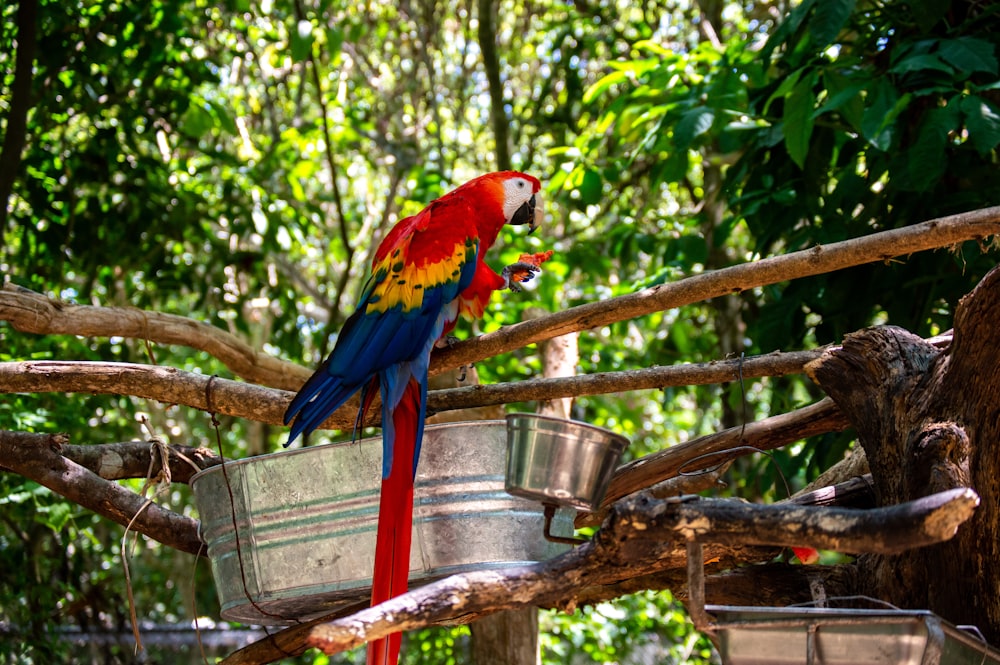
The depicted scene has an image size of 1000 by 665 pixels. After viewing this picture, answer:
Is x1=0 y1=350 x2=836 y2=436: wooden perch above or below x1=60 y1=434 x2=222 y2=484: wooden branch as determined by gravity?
above

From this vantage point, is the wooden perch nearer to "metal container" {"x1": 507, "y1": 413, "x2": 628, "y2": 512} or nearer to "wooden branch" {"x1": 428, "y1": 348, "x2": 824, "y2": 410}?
"wooden branch" {"x1": 428, "y1": 348, "x2": 824, "y2": 410}

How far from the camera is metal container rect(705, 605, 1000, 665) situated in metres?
1.09

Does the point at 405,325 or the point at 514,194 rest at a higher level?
the point at 514,194

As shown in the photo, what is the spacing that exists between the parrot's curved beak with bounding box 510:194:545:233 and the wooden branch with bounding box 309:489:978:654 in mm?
1447

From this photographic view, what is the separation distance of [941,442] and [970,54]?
1.28 metres

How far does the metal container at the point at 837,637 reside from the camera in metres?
1.09

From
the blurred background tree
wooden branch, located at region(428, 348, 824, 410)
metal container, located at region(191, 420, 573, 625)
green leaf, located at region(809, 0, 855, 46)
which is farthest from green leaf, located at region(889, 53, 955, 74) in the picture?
metal container, located at region(191, 420, 573, 625)

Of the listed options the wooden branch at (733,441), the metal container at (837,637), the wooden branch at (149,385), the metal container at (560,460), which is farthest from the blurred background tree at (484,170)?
Answer: the metal container at (837,637)

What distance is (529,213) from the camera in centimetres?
259

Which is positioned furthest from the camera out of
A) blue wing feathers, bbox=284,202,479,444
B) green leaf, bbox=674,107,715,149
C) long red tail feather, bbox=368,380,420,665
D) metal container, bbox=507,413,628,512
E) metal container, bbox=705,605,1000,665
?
green leaf, bbox=674,107,715,149

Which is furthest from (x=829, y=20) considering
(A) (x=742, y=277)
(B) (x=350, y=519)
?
(B) (x=350, y=519)

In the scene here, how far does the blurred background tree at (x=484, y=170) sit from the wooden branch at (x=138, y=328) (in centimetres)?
10

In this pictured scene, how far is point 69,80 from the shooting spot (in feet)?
12.0

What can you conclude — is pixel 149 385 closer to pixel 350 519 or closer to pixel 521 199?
pixel 350 519
